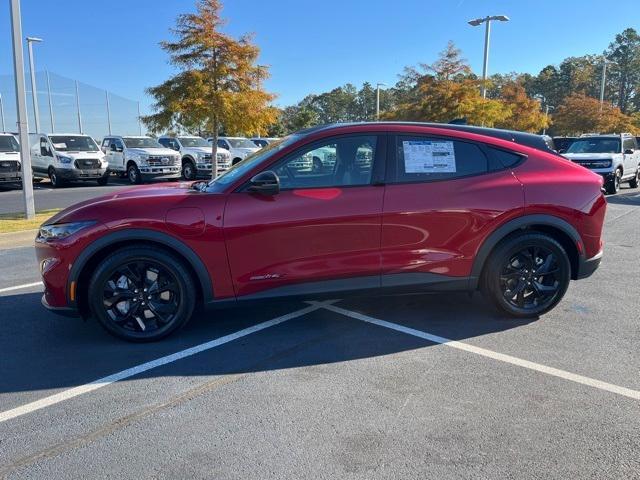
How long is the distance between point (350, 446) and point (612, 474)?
128 cm

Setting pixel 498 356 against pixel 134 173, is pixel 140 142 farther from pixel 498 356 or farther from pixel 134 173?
pixel 498 356

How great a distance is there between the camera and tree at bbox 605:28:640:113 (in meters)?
71.8

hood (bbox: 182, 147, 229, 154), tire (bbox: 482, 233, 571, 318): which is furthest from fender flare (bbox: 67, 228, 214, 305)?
hood (bbox: 182, 147, 229, 154)

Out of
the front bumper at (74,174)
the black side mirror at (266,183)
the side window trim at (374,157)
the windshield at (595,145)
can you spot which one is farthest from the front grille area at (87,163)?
the black side mirror at (266,183)

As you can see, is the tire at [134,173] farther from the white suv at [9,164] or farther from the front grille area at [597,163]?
the front grille area at [597,163]

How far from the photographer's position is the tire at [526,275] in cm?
446

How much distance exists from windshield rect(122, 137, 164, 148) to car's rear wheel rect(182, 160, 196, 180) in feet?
4.64

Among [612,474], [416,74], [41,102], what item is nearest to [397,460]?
[612,474]

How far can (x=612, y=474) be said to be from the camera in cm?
252

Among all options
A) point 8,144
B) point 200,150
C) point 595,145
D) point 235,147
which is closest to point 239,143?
point 235,147

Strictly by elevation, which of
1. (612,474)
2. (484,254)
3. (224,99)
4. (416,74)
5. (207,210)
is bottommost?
(612,474)

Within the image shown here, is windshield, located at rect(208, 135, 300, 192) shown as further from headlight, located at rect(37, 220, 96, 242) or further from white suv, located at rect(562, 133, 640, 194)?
white suv, located at rect(562, 133, 640, 194)

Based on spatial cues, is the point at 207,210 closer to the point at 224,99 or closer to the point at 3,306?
the point at 3,306

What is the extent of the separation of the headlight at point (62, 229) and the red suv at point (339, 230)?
0.01 metres
